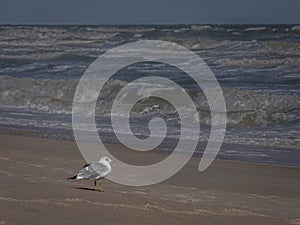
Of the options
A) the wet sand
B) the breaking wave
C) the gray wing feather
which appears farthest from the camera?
the breaking wave

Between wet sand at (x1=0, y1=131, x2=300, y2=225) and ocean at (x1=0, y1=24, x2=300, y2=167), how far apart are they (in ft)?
3.40

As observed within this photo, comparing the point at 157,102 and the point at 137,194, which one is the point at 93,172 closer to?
the point at 137,194

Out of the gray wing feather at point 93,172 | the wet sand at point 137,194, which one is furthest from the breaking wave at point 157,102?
the gray wing feather at point 93,172

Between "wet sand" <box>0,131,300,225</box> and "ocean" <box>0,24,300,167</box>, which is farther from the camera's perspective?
"ocean" <box>0,24,300,167</box>

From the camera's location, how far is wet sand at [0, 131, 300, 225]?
4.65 meters

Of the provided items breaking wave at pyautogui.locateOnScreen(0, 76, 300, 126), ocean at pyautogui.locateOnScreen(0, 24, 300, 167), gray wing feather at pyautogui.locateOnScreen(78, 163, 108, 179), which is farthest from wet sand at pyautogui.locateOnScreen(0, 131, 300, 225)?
breaking wave at pyautogui.locateOnScreen(0, 76, 300, 126)

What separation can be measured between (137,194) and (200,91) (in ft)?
35.0

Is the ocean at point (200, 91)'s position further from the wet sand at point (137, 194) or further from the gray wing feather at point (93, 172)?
the gray wing feather at point (93, 172)

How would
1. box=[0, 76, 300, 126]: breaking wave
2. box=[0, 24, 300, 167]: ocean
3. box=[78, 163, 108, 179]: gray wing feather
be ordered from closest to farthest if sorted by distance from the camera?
box=[78, 163, 108, 179]: gray wing feather, box=[0, 24, 300, 167]: ocean, box=[0, 76, 300, 126]: breaking wave

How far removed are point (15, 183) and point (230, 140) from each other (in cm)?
563

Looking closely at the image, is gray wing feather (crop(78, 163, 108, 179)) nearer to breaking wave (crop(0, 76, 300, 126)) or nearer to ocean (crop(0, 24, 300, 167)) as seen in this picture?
ocean (crop(0, 24, 300, 167))

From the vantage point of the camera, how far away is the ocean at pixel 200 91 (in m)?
11.1

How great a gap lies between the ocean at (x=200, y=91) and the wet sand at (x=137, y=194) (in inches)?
40.8

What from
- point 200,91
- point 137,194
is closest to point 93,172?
point 137,194
